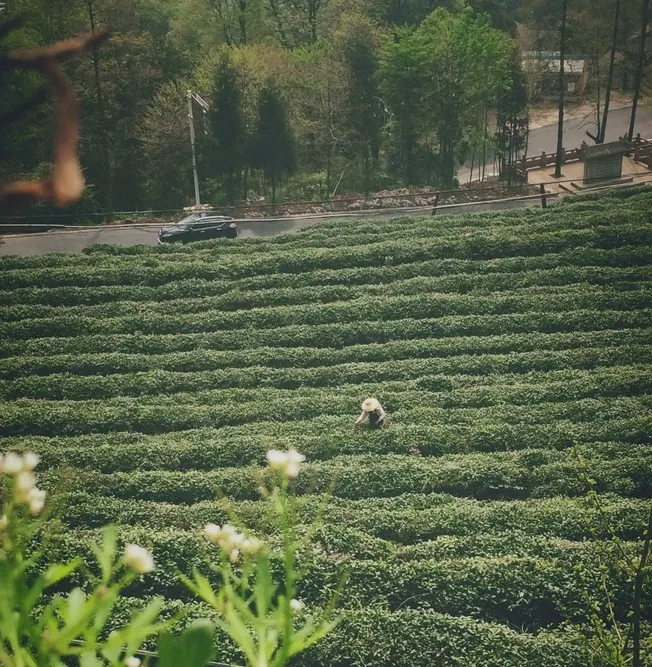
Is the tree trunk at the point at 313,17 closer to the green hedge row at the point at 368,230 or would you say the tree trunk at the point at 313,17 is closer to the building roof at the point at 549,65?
the building roof at the point at 549,65

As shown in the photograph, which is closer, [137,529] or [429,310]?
[137,529]

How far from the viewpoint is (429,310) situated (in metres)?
16.7

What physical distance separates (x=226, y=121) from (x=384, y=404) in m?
16.0

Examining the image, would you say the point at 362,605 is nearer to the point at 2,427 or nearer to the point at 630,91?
the point at 2,427

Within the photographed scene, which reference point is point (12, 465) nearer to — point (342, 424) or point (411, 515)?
point (411, 515)

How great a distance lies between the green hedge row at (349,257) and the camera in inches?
725

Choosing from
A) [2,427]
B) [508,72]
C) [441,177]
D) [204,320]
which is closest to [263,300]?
[204,320]

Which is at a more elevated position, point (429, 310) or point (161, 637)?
point (161, 637)

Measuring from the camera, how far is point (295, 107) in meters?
29.7

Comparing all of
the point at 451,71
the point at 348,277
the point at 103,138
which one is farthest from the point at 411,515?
the point at 451,71

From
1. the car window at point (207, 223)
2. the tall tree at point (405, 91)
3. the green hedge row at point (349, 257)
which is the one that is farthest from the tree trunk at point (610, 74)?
the car window at point (207, 223)

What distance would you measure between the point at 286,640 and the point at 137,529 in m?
10.1

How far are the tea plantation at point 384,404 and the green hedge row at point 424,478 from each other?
1.4 inches

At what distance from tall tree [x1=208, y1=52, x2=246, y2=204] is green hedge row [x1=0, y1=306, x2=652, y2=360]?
40.7 feet
